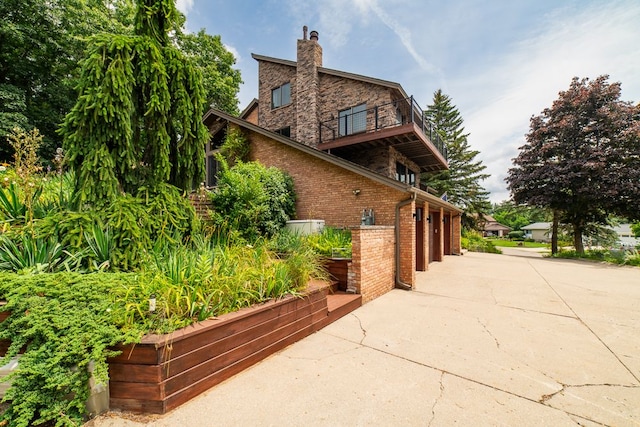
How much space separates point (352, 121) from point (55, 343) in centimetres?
1298

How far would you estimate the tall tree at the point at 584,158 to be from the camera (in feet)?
50.2

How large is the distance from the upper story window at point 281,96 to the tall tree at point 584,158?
17889 mm

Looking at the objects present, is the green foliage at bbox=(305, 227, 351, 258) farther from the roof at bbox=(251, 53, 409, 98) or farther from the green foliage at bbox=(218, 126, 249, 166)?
the roof at bbox=(251, 53, 409, 98)

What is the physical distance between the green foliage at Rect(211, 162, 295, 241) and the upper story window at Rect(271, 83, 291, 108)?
25.9ft

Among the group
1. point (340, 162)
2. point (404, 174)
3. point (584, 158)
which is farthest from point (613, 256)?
point (340, 162)

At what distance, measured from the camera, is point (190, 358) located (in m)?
2.60

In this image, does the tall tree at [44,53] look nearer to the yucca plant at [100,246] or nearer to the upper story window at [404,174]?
the upper story window at [404,174]

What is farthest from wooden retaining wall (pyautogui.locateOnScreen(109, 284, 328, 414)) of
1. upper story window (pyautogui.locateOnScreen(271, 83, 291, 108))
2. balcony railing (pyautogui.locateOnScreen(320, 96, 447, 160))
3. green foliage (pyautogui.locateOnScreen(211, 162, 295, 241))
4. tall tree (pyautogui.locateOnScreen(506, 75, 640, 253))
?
tall tree (pyautogui.locateOnScreen(506, 75, 640, 253))

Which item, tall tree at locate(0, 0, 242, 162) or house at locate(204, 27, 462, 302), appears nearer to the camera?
house at locate(204, 27, 462, 302)

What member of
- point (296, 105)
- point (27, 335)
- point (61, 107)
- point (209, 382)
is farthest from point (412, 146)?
point (61, 107)

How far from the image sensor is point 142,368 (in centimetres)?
237

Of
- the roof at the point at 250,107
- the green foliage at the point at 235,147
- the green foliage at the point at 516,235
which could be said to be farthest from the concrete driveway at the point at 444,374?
the green foliage at the point at 516,235

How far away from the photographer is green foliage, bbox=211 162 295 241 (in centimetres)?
752

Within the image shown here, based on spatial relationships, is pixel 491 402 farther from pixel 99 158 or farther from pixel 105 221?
pixel 99 158
